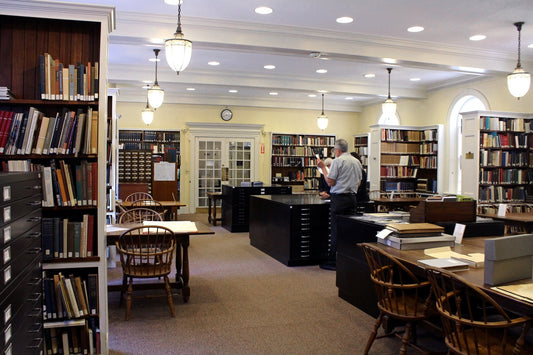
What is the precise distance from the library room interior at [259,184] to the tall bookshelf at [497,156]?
4 centimetres

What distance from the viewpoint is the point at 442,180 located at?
10.4 m

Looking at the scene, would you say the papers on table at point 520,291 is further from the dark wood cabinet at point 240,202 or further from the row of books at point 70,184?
the dark wood cabinet at point 240,202

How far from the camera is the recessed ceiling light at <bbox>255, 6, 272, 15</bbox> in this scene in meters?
5.66

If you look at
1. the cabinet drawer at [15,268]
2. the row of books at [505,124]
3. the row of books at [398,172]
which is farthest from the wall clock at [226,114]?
the cabinet drawer at [15,268]

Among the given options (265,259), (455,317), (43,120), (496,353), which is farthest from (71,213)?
(265,259)

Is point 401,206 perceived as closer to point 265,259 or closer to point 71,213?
point 265,259

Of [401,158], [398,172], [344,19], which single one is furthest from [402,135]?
[344,19]

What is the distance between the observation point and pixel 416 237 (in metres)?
3.58

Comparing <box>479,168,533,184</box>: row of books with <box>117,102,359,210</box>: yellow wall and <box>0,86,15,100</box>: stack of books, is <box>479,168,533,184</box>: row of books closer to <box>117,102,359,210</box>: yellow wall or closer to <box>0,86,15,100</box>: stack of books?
<box>117,102,359,210</box>: yellow wall

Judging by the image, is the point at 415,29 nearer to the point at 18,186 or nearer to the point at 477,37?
the point at 477,37

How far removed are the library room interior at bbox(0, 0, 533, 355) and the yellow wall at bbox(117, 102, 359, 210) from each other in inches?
2.5

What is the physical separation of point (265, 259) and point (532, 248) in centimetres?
463

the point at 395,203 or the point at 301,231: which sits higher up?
the point at 395,203

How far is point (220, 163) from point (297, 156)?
7.44 feet
